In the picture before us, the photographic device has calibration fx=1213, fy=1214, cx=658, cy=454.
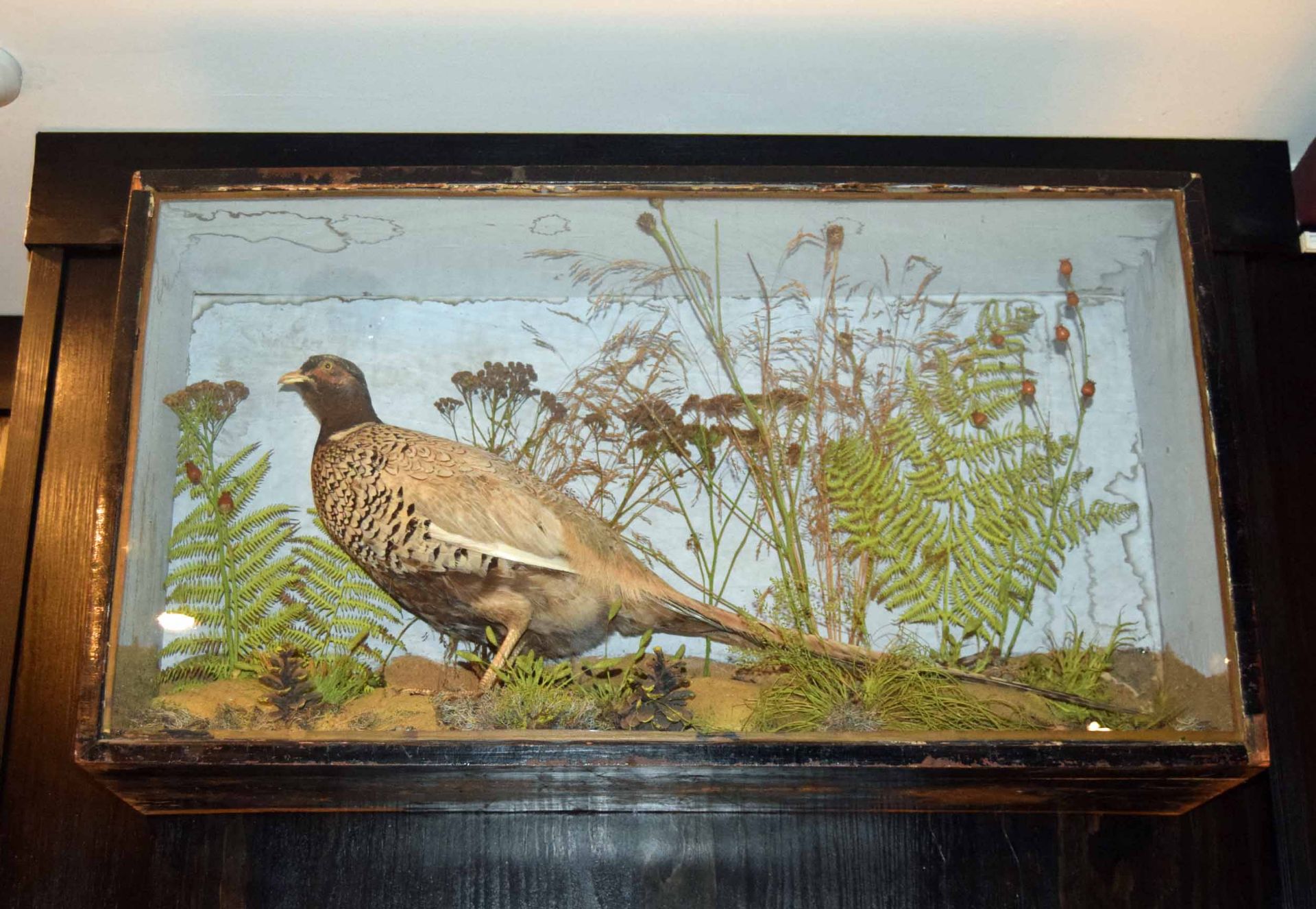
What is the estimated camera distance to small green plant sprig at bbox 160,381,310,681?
1776mm

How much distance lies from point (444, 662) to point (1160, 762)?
3.37ft

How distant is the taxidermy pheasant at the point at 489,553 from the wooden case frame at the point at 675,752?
204 millimetres

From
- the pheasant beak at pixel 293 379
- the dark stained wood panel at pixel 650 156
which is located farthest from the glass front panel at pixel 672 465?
the dark stained wood panel at pixel 650 156

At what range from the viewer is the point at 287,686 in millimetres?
1710

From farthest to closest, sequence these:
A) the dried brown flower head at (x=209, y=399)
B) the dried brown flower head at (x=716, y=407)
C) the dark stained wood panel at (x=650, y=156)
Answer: the dark stained wood panel at (x=650, y=156)
the dried brown flower head at (x=716, y=407)
the dried brown flower head at (x=209, y=399)

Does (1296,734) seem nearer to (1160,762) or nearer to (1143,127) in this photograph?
(1160,762)

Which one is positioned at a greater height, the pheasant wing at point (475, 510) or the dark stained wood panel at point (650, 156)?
the dark stained wood panel at point (650, 156)

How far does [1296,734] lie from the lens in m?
1.95

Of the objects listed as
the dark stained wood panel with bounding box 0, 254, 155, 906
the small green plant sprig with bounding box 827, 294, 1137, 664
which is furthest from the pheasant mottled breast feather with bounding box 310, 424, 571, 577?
the small green plant sprig with bounding box 827, 294, 1137, 664

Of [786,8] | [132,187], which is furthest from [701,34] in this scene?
[132,187]

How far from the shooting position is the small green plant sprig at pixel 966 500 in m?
1.85

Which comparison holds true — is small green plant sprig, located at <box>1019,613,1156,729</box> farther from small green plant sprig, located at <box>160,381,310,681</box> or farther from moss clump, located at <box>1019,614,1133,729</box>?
small green plant sprig, located at <box>160,381,310,681</box>

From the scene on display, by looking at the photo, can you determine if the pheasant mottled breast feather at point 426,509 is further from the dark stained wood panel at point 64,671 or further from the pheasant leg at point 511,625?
the dark stained wood panel at point 64,671

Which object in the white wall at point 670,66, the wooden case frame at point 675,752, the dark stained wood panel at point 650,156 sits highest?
the white wall at point 670,66
